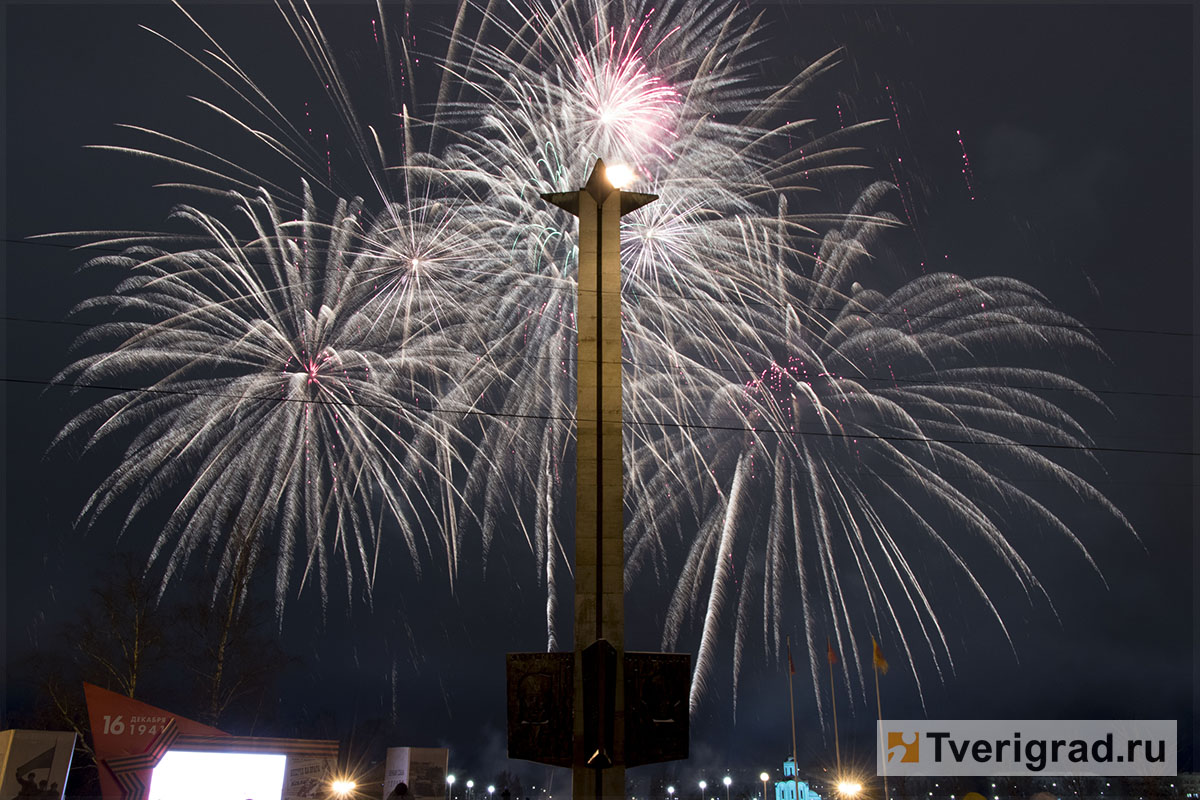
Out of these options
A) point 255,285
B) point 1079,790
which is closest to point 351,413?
point 255,285

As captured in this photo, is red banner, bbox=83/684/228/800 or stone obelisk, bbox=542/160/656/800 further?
red banner, bbox=83/684/228/800

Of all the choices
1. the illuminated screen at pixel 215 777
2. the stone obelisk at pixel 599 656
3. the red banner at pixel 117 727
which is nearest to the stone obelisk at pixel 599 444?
the stone obelisk at pixel 599 656

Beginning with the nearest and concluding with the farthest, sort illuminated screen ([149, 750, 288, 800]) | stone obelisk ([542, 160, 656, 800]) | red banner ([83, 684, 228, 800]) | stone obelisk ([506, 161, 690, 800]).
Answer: stone obelisk ([506, 161, 690, 800]) < stone obelisk ([542, 160, 656, 800]) < red banner ([83, 684, 228, 800]) < illuminated screen ([149, 750, 288, 800])

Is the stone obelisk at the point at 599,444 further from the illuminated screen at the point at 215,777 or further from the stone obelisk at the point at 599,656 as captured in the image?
the illuminated screen at the point at 215,777

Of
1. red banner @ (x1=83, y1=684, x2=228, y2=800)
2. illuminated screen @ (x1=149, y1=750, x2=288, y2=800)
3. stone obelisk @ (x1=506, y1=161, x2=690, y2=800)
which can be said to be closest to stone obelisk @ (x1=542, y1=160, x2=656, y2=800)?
stone obelisk @ (x1=506, y1=161, x2=690, y2=800)

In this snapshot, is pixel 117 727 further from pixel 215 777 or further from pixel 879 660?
pixel 879 660

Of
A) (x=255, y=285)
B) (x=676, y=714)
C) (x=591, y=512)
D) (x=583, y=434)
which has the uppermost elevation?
(x=255, y=285)

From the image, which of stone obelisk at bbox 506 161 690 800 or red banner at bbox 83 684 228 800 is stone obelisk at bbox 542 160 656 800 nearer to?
stone obelisk at bbox 506 161 690 800

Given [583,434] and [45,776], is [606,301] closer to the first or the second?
[583,434]
